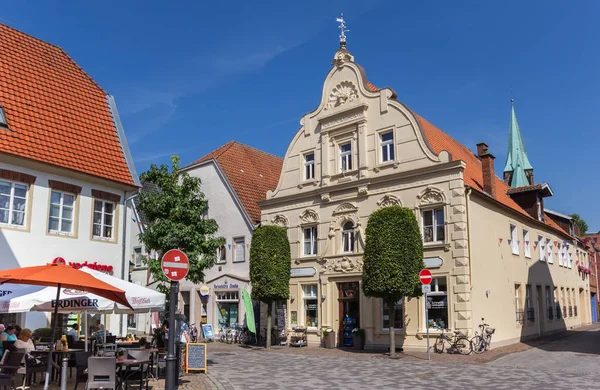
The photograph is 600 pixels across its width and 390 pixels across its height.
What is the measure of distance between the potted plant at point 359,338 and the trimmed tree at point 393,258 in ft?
9.88

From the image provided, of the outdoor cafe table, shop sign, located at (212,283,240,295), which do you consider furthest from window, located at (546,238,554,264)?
the outdoor cafe table

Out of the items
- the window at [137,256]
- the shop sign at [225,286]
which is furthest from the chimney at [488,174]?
the window at [137,256]

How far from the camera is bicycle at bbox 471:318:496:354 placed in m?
21.0

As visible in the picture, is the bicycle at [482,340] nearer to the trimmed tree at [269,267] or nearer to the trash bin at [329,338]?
the trash bin at [329,338]

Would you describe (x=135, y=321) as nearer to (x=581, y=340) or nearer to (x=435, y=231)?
(x=435, y=231)

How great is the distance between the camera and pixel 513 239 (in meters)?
27.1

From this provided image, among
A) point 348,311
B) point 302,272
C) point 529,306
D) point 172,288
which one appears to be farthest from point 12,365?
point 529,306

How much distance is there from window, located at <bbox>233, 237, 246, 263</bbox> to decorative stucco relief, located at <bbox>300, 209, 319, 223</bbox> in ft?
15.6

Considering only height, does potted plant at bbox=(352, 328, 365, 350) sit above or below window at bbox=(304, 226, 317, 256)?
below

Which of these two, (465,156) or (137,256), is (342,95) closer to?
(465,156)

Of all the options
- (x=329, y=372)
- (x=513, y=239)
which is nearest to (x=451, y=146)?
(x=513, y=239)

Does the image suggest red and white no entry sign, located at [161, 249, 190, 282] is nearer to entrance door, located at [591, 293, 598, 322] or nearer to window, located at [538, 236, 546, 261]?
window, located at [538, 236, 546, 261]

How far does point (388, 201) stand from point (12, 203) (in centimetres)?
1443

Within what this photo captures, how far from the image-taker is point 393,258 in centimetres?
2091
